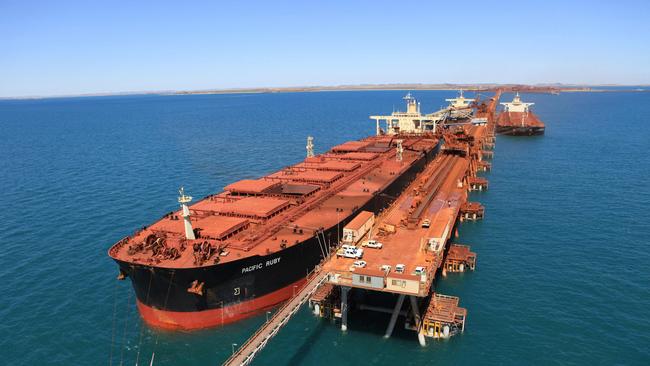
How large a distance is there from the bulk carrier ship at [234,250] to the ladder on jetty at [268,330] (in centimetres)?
516

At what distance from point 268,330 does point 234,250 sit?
961 cm

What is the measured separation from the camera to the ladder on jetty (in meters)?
30.3

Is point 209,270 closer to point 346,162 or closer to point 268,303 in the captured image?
point 268,303

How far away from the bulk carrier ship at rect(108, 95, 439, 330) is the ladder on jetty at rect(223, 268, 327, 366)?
16.9ft

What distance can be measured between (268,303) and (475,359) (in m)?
19.7

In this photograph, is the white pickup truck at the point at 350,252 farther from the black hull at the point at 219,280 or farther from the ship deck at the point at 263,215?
the ship deck at the point at 263,215

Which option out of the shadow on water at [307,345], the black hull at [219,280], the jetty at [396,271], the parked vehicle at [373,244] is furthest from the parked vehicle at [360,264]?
the shadow on water at [307,345]

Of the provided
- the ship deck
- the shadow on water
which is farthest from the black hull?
the shadow on water

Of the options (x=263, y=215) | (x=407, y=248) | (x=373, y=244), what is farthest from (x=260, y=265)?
(x=407, y=248)

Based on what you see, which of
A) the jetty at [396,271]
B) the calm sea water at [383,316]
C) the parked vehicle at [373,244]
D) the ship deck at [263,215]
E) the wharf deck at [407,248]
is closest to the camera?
the jetty at [396,271]

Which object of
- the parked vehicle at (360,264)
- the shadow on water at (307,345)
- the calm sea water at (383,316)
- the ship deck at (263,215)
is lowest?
the shadow on water at (307,345)

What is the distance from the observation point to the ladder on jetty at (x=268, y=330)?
30266 millimetres

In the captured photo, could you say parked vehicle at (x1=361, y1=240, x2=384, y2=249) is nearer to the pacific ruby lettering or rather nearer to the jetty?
the jetty

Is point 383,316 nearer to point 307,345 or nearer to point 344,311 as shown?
point 344,311
